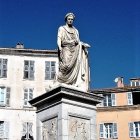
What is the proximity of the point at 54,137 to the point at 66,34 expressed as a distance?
2665 mm

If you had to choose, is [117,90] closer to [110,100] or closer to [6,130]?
[110,100]

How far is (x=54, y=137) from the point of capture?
910 cm

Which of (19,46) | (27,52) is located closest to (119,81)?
(27,52)

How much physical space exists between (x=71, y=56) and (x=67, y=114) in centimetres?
160

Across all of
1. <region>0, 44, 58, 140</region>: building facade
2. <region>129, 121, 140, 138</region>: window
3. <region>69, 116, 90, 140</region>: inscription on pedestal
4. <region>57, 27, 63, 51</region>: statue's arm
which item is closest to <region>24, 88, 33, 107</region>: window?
<region>0, 44, 58, 140</region>: building facade

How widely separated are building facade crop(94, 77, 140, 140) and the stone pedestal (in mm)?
33282

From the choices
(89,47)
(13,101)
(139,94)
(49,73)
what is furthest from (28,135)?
(89,47)

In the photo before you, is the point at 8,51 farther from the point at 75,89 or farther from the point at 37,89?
the point at 75,89

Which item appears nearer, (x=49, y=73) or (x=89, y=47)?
(x=89, y=47)

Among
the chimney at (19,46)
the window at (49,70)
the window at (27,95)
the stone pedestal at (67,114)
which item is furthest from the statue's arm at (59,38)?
the chimney at (19,46)

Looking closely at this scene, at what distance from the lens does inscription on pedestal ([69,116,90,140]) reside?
9.09 metres

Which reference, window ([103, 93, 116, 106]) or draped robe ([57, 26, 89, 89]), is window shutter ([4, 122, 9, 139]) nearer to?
window ([103, 93, 116, 106])

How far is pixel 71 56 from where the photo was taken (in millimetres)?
9938

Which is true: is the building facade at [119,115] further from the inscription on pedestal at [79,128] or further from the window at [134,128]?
the inscription on pedestal at [79,128]
